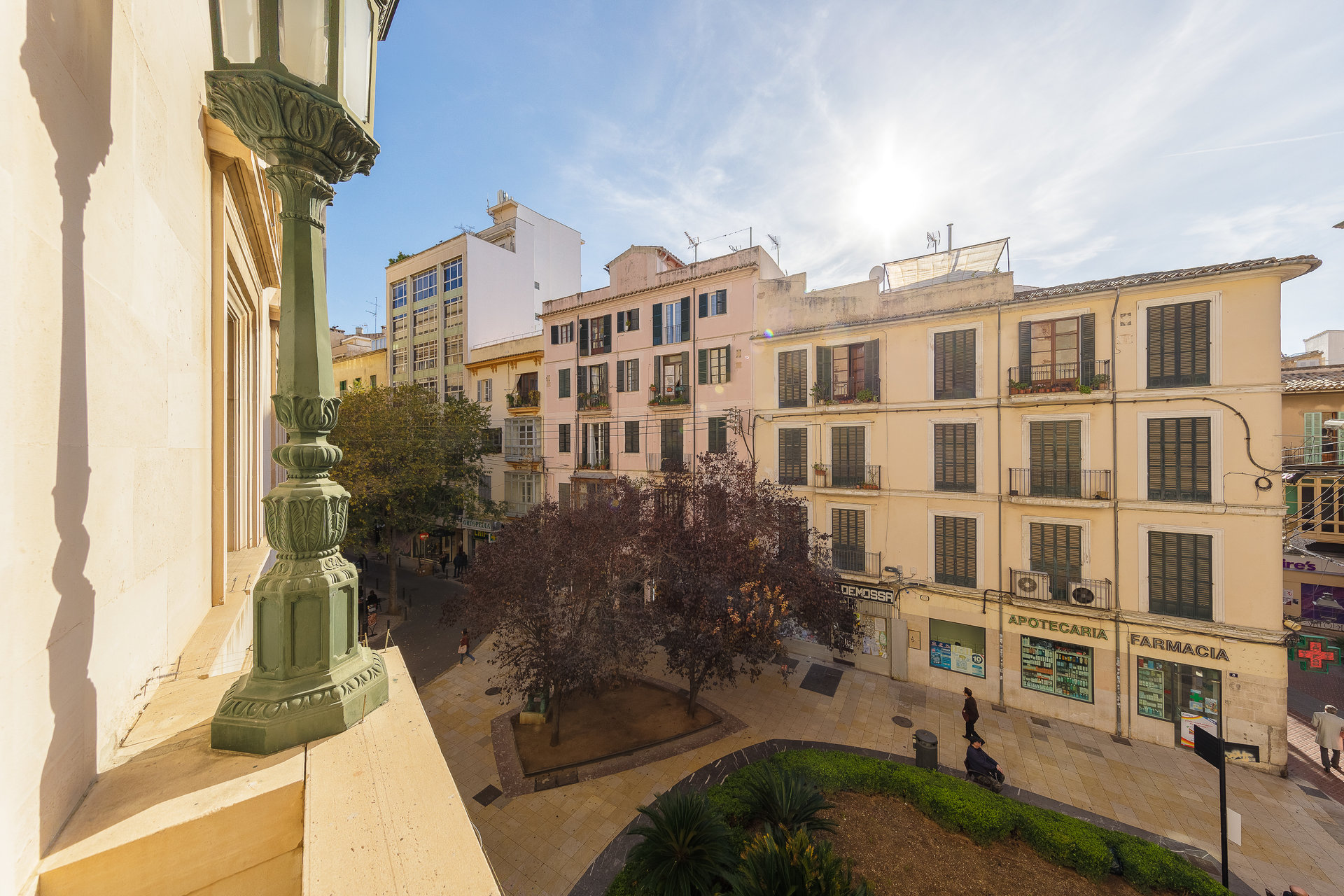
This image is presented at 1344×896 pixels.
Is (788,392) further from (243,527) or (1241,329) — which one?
(243,527)

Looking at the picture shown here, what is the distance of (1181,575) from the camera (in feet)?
45.2

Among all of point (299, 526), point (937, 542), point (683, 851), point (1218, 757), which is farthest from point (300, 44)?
point (937, 542)

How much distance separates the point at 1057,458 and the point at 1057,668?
638 centimetres

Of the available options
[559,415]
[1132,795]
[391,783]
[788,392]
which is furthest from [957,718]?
[559,415]

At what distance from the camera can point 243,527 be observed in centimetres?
611

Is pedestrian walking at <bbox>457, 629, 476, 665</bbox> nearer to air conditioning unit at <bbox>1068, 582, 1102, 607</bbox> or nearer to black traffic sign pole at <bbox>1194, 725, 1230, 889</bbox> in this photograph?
black traffic sign pole at <bbox>1194, 725, 1230, 889</bbox>

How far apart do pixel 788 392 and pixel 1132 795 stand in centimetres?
1455

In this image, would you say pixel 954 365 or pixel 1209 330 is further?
pixel 954 365

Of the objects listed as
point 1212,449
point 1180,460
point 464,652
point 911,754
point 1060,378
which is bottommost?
point 911,754

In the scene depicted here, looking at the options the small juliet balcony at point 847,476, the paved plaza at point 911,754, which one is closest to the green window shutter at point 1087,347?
the small juliet balcony at point 847,476

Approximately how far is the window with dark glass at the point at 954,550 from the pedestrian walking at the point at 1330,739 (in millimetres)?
8482

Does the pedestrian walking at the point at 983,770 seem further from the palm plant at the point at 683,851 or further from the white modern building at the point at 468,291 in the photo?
the white modern building at the point at 468,291

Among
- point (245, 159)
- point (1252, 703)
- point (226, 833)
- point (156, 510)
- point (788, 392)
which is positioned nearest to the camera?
point (226, 833)

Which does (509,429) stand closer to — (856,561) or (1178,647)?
(856,561)
